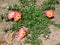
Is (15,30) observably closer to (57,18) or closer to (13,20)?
(13,20)

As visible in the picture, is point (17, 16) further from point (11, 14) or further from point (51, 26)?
point (51, 26)

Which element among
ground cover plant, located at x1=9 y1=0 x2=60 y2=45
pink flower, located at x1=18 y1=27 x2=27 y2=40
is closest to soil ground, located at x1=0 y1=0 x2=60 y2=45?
ground cover plant, located at x1=9 y1=0 x2=60 y2=45

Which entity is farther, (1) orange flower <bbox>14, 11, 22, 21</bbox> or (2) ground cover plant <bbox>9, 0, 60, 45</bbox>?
(1) orange flower <bbox>14, 11, 22, 21</bbox>

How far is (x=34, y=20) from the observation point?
482 cm

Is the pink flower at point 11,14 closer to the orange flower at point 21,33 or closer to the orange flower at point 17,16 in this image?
the orange flower at point 17,16

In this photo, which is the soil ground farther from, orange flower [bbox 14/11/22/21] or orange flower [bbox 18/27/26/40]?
orange flower [bbox 18/27/26/40]

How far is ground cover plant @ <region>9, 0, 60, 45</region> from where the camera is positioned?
458cm

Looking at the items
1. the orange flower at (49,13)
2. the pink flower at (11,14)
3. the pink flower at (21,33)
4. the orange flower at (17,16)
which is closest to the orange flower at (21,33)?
the pink flower at (21,33)

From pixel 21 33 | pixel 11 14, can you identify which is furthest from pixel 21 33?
pixel 11 14

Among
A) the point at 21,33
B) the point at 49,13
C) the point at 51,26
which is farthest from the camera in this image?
the point at 49,13

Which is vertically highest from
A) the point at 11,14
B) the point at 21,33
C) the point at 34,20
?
the point at 11,14

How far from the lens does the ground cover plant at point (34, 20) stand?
180 inches

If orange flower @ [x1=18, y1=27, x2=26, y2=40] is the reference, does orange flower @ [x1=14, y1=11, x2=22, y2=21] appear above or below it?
above

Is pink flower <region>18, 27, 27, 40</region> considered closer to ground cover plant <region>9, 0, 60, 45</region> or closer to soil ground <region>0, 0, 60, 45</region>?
ground cover plant <region>9, 0, 60, 45</region>
